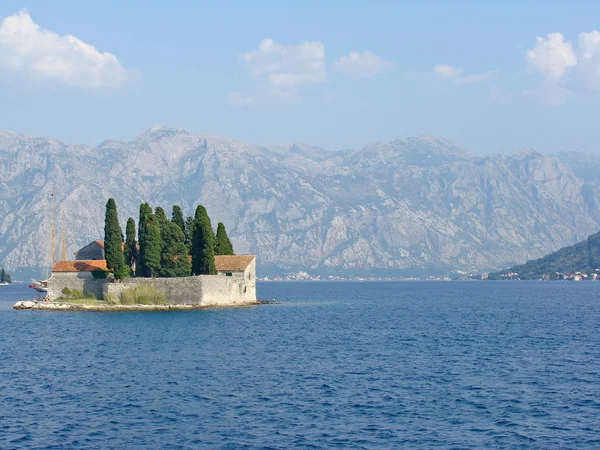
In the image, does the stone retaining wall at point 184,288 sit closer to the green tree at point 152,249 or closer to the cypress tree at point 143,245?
the green tree at point 152,249

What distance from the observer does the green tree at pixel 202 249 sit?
106 metres

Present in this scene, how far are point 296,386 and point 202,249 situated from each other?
60661mm

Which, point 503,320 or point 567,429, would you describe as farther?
point 503,320

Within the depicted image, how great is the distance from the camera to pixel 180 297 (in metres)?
101

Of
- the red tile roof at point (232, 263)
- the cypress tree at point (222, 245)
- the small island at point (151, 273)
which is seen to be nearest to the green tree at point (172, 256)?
the small island at point (151, 273)

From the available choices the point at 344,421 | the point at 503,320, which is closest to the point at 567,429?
the point at 344,421

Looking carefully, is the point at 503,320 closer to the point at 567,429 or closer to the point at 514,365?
the point at 514,365

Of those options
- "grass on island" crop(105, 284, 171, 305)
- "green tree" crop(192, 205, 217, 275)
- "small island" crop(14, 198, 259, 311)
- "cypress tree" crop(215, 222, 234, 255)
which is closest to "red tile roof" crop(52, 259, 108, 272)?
"small island" crop(14, 198, 259, 311)

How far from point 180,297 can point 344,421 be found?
2562 inches

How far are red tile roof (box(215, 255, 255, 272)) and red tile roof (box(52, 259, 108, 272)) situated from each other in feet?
49.3

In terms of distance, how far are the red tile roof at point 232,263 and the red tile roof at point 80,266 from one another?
15.0 metres

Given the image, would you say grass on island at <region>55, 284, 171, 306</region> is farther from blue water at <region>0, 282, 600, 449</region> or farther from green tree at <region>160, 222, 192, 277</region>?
blue water at <region>0, 282, 600, 449</region>

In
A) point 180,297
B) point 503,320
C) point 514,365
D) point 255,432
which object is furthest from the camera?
point 180,297

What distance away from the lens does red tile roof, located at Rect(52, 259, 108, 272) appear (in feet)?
345
